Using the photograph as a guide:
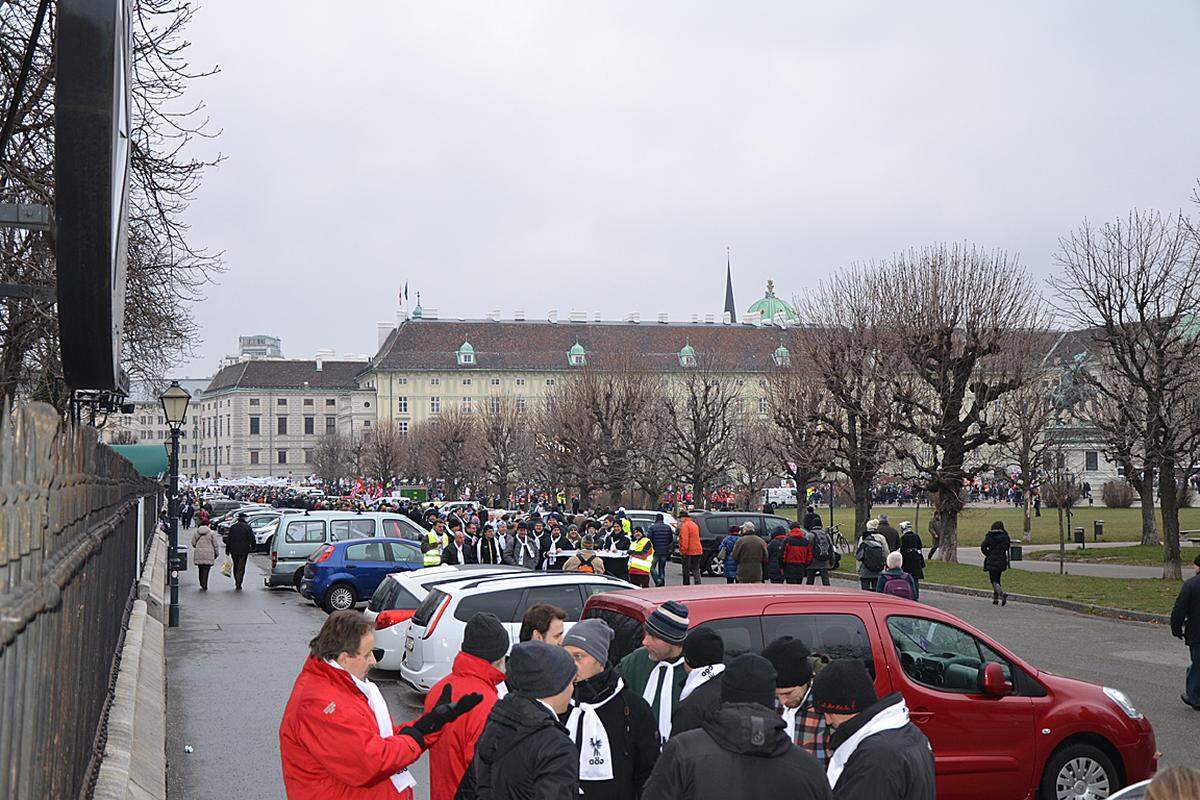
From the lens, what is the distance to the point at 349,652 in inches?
215

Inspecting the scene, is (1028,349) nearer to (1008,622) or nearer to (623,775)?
(1008,622)

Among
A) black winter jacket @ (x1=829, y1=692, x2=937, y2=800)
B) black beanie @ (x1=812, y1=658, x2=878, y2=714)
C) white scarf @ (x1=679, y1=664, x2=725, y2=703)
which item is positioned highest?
black beanie @ (x1=812, y1=658, x2=878, y2=714)

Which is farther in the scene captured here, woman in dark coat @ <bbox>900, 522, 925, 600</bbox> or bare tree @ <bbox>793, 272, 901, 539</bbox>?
bare tree @ <bbox>793, 272, 901, 539</bbox>

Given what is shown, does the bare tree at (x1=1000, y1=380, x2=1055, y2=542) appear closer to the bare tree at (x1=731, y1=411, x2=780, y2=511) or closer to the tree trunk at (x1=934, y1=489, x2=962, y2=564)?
the tree trunk at (x1=934, y1=489, x2=962, y2=564)

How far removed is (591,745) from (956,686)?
4.36 meters

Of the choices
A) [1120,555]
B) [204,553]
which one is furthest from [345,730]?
[1120,555]

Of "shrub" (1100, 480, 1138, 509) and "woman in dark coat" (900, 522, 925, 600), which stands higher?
"woman in dark coat" (900, 522, 925, 600)

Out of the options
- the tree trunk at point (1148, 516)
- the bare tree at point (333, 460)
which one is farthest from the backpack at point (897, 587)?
the bare tree at point (333, 460)

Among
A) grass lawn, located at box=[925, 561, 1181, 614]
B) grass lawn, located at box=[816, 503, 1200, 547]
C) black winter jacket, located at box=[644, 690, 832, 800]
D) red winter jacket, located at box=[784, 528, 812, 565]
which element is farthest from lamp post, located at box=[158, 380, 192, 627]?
grass lawn, located at box=[816, 503, 1200, 547]

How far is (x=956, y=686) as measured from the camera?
914cm

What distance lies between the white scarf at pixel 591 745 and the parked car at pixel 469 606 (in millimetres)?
8255

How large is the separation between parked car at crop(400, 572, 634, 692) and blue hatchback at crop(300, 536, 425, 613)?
10.7 meters

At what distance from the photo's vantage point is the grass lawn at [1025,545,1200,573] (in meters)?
37.7

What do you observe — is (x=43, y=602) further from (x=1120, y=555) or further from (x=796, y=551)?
(x=1120, y=555)
